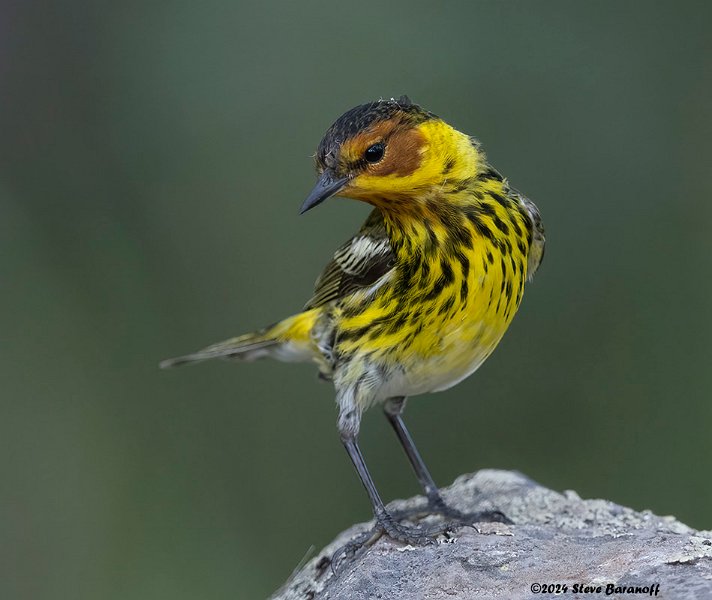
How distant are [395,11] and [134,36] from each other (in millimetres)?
1689

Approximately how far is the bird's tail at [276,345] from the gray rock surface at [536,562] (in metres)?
0.94

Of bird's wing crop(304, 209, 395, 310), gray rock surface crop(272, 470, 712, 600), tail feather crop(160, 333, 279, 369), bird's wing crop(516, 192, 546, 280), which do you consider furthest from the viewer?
tail feather crop(160, 333, 279, 369)

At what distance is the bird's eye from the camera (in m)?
4.73

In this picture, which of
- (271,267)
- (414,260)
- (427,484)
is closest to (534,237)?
(414,260)

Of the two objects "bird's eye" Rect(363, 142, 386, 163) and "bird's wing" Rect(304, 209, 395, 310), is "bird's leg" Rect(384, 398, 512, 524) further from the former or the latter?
"bird's eye" Rect(363, 142, 386, 163)

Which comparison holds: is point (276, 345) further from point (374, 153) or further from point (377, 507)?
point (374, 153)

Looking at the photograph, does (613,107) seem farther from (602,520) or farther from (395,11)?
(602,520)

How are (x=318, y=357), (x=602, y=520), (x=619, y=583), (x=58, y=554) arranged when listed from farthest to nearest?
(x=58, y=554), (x=318, y=357), (x=602, y=520), (x=619, y=583)

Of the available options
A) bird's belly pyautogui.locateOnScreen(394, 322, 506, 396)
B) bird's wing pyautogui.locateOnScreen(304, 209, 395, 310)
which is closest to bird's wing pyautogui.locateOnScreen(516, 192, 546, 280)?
bird's belly pyautogui.locateOnScreen(394, 322, 506, 396)

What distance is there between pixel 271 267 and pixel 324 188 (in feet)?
10.4

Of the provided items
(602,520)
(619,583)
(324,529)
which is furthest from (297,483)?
(619,583)

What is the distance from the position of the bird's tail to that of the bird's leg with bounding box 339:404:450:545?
461 mm

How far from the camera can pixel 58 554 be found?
7328 millimetres

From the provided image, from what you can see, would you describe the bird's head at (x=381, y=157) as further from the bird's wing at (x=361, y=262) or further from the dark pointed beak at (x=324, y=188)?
the bird's wing at (x=361, y=262)
